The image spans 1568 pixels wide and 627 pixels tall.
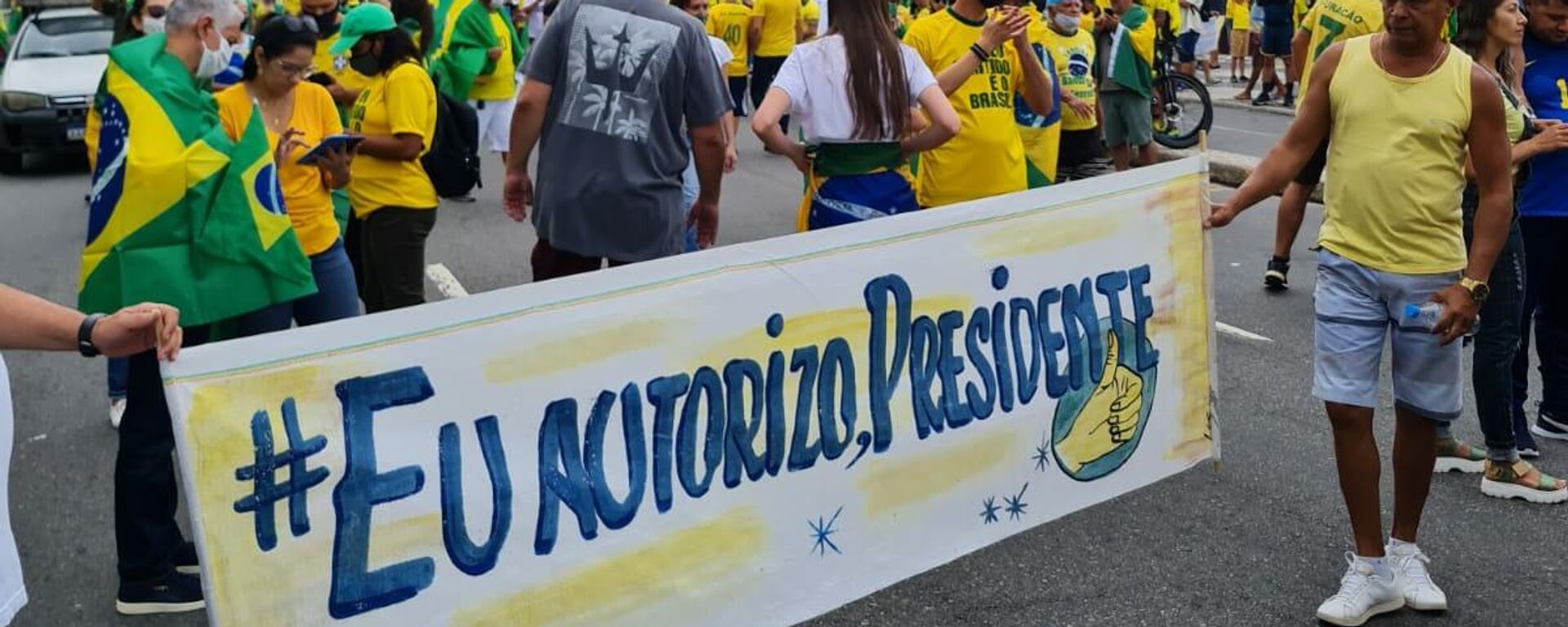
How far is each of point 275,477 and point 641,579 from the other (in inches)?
34.5

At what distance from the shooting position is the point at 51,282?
9.37m

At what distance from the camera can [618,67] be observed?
15.7 feet

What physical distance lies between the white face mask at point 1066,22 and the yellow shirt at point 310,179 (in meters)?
4.59

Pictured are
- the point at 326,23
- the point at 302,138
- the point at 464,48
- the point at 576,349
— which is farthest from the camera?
the point at 464,48

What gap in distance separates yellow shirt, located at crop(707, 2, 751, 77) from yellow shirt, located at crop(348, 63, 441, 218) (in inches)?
301

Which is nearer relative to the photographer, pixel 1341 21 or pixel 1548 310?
pixel 1548 310

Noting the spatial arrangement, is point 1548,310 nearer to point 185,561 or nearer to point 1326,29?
point 1326,29

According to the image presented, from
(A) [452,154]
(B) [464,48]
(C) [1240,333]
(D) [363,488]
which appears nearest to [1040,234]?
(D) [363,488]

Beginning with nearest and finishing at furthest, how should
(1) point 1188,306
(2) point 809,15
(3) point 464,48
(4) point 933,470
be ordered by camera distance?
1. (4) point 933,470
2. (1) point 1188,306
3. (3) point 464,48
4. (2) point 809,15

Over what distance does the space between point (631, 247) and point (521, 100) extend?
0.55m

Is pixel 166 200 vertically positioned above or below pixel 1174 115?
above

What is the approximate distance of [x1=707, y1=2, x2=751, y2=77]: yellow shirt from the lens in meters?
13.5

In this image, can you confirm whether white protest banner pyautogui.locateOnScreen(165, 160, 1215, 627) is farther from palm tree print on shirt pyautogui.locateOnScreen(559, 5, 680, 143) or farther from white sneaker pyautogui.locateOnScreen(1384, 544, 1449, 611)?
palm tree print on shirt pyautogui.locateOnScreen(559, 5, 680, 143)

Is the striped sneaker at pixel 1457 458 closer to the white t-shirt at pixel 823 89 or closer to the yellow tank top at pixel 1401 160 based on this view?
the yellow tank top at pixel 1401 160
